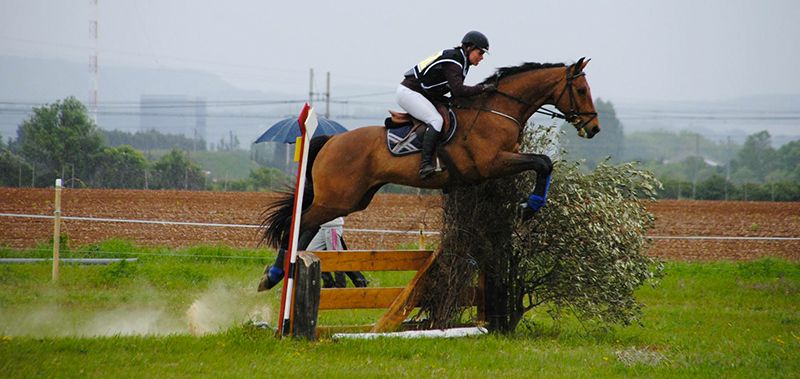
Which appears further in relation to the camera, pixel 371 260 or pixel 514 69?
pixel 514 69

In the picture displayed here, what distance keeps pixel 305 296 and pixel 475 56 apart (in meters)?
3.03

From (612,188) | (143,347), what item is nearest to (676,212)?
(612,188)

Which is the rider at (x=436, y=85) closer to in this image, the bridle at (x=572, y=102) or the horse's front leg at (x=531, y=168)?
the bridle at (x=572, y=102)

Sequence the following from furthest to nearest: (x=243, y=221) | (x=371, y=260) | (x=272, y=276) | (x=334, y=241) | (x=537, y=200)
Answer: (x=243, y=221), (x=334, y=241), (x=272, y=276), (x=371, y=260), (x=537, y=200)

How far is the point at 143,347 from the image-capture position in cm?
772

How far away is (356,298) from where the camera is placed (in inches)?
352

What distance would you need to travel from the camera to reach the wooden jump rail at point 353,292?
8383 millimetres

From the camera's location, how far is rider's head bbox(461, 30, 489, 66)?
29.8 ft

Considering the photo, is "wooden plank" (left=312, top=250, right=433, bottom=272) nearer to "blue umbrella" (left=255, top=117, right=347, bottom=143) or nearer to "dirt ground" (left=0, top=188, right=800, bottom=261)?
"blue umbrella" (left=255, top=117, right=347, bottom=143)

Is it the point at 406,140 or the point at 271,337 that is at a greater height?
the point at 406,140

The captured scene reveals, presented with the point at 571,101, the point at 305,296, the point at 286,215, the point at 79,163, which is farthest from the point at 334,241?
the point at 79,163

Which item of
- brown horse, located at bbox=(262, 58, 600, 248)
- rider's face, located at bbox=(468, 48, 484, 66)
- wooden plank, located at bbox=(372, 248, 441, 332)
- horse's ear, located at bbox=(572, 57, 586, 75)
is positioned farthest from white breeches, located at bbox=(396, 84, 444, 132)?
horse's ear, located at bbox=(572, 57, 586, 75)

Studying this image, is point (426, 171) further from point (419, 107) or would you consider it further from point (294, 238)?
point (294, 238)

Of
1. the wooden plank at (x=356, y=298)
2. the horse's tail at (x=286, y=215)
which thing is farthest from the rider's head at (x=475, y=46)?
the wooden plank at (x=356, y=298)
